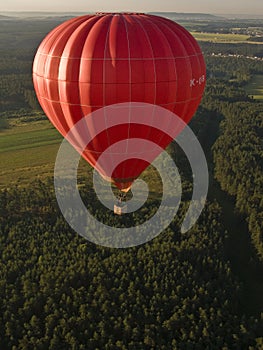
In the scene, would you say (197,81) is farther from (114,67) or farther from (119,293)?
(119,293)

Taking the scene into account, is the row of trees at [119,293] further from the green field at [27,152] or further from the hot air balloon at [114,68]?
the green field at [27,152]

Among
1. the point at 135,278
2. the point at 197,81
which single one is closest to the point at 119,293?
the point at 135,278

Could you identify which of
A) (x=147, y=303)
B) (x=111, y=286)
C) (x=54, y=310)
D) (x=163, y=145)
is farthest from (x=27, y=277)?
(x=163, y=145)

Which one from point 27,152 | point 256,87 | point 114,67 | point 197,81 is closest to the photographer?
point 114,67

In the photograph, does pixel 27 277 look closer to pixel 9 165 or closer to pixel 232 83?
pixel 9 165

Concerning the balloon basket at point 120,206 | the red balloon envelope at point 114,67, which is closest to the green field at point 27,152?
the balloon basket at point 120,206

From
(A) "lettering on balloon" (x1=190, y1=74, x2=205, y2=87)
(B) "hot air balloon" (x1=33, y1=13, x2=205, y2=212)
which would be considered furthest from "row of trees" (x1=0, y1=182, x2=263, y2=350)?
(A) "lettering on balloon" (x1=190, y1=74, x2=205, y2=87)
